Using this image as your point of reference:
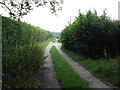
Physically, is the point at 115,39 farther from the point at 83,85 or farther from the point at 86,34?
the point at 83,85

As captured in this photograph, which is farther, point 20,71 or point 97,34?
point 97,34

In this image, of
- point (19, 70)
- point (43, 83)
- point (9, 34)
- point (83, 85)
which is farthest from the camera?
point (9, 34)

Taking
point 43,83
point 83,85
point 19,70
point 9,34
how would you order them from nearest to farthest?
point 19,70
point 83,85
point 43,83
point 9,34

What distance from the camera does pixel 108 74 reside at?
608 cm

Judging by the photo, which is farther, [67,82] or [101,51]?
[101,51]

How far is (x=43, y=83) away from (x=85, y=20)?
21.3 ft

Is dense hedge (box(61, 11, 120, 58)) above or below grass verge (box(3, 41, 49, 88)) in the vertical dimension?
above

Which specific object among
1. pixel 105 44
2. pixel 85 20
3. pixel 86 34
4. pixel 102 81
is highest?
pixel 85 20

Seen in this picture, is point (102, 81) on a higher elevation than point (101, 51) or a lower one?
lower

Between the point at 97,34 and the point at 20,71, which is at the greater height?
the point at 97,34

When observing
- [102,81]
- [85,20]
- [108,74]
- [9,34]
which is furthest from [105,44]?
[9,34]

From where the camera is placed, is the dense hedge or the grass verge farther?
the dense hedge

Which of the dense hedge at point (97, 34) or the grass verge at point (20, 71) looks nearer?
the grass verge at point (20, 71)

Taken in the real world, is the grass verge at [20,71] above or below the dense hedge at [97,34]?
below
